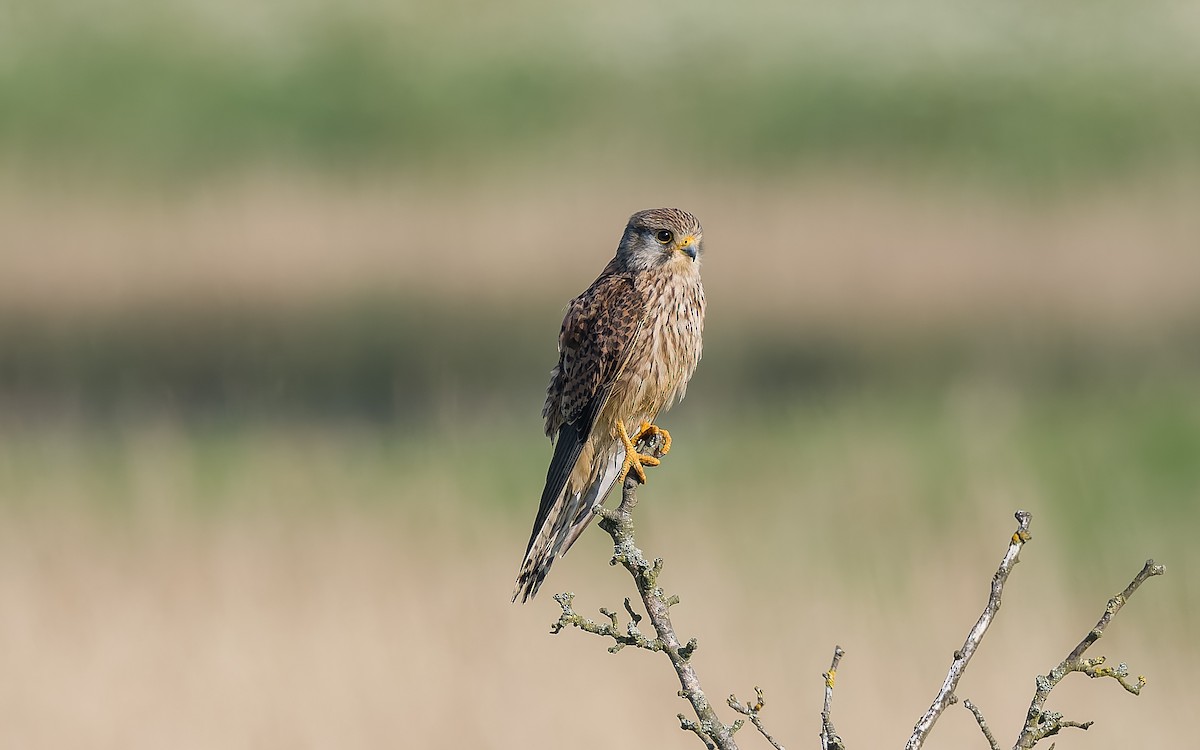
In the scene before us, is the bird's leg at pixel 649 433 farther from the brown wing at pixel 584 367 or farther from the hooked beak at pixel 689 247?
the hooked beak at pixel 689 247

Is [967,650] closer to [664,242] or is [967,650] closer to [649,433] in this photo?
[649,433]

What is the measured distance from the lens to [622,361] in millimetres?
3623

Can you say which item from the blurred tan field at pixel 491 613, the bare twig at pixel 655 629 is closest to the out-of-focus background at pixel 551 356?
the blurred tan field at pixel 491 613

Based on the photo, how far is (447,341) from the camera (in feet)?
46.8

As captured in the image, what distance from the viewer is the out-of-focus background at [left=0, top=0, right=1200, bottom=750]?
6.06 metres

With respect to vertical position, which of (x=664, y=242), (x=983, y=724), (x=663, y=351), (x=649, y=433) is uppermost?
(x=664, y=242)

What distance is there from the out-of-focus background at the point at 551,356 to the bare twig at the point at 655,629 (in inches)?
137

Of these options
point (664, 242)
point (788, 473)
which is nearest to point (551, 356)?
point (788, 473)

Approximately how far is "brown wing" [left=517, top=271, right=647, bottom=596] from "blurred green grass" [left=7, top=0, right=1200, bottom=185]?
37.7 feet

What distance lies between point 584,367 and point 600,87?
13.8 meters

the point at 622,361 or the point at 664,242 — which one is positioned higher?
the point at 664,242

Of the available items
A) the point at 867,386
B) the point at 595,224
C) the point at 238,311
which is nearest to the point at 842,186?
the point at 595,224

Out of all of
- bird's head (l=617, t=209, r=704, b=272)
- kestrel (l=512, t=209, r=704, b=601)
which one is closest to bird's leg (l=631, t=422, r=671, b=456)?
kestrel (l=512, t=209, r=704, b=601)

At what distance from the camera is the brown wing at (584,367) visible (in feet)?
11.0
